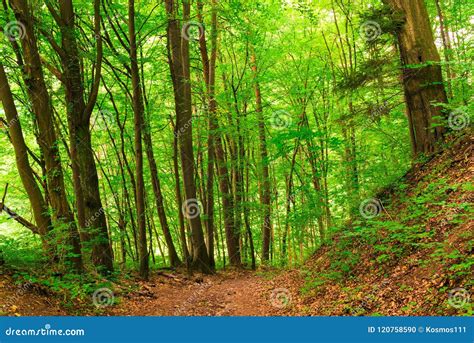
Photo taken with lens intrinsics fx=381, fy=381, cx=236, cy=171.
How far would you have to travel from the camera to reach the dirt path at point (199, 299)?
813 centimetres

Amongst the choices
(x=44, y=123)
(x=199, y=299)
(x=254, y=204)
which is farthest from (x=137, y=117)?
(x=254, y=204)

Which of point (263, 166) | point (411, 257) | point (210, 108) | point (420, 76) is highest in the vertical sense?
point (210, 108)

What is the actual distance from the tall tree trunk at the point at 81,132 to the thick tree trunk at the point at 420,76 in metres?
7.11

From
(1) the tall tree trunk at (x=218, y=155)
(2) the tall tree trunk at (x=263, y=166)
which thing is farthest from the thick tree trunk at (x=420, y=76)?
(2) the tall tree trunk at (x=263, y=166)

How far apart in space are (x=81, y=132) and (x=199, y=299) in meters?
4.99

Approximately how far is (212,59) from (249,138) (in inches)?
173

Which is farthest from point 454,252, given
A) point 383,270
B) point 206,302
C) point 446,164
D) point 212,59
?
point 212,59

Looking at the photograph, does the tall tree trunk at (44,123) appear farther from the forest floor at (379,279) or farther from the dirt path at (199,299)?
the dirt path at (199,299)

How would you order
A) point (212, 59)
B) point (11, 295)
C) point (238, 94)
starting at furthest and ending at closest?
point (238, 94) < point (212, 59) < point (11, 295)

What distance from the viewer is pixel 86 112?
8812 millimetres

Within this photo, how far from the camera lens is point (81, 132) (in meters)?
9.02

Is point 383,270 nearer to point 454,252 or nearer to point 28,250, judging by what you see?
point 454,252

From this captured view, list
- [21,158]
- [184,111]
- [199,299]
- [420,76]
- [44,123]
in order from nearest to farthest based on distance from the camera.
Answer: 1. [21,158]
2. [44,123]
3. [420,76]
4. [199,299]
5. [184,111]

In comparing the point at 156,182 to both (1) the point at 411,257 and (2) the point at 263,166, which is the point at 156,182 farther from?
(1) the point at 411,257
